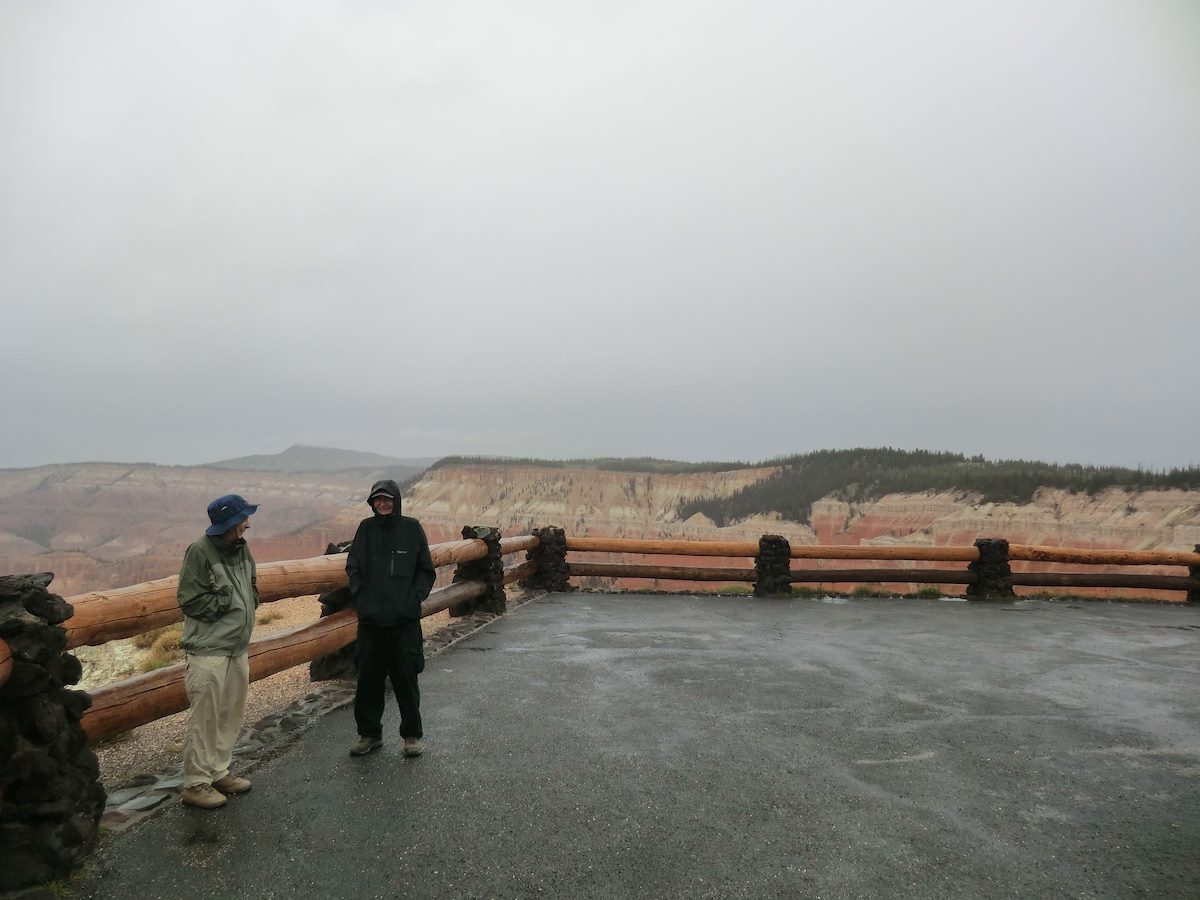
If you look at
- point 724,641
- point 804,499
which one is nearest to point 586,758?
point 724,641

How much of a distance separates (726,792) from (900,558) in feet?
27.7

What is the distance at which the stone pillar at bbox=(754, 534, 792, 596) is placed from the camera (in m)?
11.1

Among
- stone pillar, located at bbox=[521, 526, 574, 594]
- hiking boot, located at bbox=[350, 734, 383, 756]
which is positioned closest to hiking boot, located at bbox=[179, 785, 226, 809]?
hiking boot, located at bbox=[350, 734, 383, 756]

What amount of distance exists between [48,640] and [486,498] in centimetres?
6594

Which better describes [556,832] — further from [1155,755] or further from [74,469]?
[74,469]

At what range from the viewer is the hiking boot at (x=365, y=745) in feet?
14.1

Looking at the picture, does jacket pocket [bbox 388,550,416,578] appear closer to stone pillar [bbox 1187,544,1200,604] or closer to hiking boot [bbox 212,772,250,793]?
hiking boot [bbox 212,772,250,793]

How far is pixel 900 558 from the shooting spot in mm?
11039

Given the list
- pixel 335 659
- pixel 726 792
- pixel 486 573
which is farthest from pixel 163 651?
pixel 726 792

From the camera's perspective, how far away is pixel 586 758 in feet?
14.1

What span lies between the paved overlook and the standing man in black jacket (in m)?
0.26

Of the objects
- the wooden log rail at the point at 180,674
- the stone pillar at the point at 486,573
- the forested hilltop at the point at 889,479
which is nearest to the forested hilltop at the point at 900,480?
the forested hilltop at the point at 889,479

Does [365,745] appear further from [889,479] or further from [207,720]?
[889,479]

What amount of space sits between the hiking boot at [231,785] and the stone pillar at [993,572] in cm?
1135
